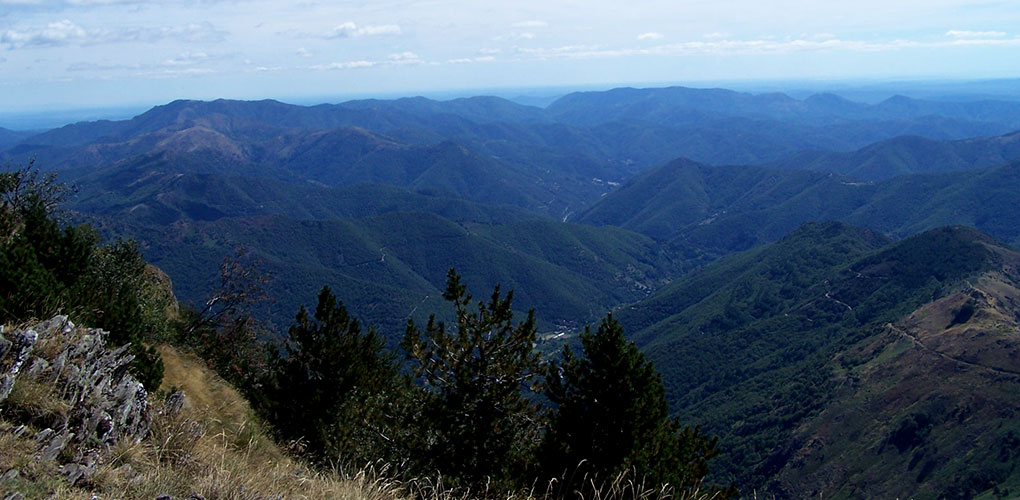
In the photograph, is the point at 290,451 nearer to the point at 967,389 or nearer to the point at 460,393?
the point at 460,393

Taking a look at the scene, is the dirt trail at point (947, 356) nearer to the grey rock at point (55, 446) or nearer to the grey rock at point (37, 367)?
the grey rock at point (55, 446)

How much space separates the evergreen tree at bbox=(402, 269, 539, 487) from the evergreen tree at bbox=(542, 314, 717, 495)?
97 centimetres

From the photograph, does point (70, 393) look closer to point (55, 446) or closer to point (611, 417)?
point (55, 446)

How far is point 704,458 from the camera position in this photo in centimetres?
1442

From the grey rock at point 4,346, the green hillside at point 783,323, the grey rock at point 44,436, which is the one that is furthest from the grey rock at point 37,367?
the green hillside at point 783,323

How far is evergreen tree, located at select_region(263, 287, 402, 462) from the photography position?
15930 millimetres

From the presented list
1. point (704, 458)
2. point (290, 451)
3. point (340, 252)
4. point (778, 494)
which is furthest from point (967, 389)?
point (340, 252)

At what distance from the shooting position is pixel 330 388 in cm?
1870

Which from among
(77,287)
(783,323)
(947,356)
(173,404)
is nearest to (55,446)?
(173,404)

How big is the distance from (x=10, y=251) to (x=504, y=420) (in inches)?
400

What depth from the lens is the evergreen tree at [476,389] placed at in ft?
45.7

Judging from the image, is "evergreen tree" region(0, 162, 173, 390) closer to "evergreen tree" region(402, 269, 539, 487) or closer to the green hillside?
"evergreen tree" region(402, 269, 539, 487)

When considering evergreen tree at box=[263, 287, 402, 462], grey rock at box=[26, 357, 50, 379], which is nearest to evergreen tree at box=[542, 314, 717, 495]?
evergreen tree at box=[263, 287, 402, 462]

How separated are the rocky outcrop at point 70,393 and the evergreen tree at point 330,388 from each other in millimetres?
7730
